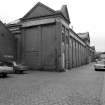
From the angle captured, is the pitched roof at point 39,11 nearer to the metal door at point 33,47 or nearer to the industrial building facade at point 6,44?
the metal door at point 33,47

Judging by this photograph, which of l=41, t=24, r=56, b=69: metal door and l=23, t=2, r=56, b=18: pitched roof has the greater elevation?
l=23, t=2, r=56, b=18: pitched roof

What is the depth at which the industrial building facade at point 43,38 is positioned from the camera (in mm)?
22016

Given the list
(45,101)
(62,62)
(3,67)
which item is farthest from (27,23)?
(45,101)

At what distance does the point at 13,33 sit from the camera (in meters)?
26.2

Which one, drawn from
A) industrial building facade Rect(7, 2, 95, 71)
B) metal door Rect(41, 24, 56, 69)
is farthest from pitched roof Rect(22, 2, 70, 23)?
metal door Rect(41, 24, 56, 69)

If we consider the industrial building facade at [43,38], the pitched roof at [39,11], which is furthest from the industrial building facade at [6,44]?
the pitched roof at [39,11]

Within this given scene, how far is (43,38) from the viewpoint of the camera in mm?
23125

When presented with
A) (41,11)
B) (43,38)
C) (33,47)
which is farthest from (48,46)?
(41,11)

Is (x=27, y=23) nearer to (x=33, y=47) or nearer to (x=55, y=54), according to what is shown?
(x=33, y=47)

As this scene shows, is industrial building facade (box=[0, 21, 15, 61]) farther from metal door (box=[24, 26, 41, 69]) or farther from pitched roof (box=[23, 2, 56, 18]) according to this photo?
pitched roof (box=[23, 2, 56, 18])

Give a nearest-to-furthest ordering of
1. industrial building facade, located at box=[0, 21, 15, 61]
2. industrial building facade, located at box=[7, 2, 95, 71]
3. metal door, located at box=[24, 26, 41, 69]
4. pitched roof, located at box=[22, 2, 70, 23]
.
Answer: industrial building facade, located at box=[7, 2, 95, 71] → industrial building facade, located at box=[0, 21, 15, 61] → pitched roof, located at box=[22, 2, 70, 23] → metal door, located at box=[24, 26, 41, 69]

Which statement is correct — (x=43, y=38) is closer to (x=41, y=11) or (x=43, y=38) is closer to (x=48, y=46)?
(x=48, y=46)

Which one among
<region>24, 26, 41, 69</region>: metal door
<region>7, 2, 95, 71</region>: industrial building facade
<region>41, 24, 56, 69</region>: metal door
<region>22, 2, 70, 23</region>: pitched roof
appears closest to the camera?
<region>7, 2, 95, 71</region>: industrial building facade

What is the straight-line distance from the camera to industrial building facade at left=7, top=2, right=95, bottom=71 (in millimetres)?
22016
